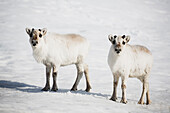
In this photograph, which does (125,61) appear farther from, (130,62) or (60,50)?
(60,50)

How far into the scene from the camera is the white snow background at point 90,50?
31.4ft

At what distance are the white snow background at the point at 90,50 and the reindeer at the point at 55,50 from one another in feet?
3.49

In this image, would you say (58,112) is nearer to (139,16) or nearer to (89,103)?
(89,103)

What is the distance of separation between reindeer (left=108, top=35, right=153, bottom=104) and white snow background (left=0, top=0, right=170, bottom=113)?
3.16 feet

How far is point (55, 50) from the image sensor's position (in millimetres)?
12344

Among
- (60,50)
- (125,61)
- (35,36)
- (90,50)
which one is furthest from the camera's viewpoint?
(90,50)

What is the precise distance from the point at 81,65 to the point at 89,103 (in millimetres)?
3905

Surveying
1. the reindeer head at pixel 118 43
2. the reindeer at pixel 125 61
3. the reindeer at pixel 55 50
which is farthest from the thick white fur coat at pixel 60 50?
the reindeer head at pixel 118 43

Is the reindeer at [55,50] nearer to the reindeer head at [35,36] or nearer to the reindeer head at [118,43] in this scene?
the reindeer head at [35,36]

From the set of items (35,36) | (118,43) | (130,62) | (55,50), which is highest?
(35,36)

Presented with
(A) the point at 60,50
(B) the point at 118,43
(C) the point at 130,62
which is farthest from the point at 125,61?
(A) the point at 60,50

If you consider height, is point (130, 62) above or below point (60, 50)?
below

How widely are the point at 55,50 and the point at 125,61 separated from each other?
309 centimetres

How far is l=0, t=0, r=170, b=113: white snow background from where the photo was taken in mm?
9586
